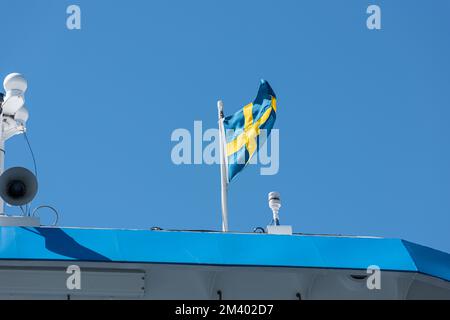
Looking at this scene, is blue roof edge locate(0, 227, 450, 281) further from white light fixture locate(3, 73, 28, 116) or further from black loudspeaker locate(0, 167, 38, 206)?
white light fixture locate(3, 73, 28, 116)

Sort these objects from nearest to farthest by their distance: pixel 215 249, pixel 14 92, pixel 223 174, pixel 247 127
Result: pixel 215 249 → pixel 14 92 → pixel 223 174 → pixel 247 127

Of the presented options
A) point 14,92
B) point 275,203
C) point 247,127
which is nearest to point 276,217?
point 275,203

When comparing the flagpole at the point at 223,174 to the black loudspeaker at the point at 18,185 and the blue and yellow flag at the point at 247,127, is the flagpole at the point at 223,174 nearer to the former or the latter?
the blue and yellow flag at the point at 247,127

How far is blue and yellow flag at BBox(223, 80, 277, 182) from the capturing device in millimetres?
21172

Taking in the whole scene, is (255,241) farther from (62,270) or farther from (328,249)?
(62,270)

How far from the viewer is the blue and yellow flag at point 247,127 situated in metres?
21.2

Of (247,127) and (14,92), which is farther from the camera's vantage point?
(247,127)

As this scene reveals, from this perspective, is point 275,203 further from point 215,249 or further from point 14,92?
point 14,92

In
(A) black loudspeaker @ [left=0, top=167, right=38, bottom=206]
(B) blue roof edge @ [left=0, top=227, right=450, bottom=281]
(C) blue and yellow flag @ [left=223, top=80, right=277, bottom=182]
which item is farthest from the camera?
(C) blue and yellow flag @ [left=223, top=80, right=277, bottom=182]

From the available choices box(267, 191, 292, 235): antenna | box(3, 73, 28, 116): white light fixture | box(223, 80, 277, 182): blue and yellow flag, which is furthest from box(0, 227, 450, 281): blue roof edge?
box(3, 73, 28, 116): white light fixture

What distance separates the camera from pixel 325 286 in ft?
57.4

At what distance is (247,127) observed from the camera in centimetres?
2170

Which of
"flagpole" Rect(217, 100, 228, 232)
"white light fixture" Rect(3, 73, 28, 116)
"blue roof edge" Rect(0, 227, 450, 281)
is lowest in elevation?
"blue roof edge" Rect(0, 227, 450, 281)
